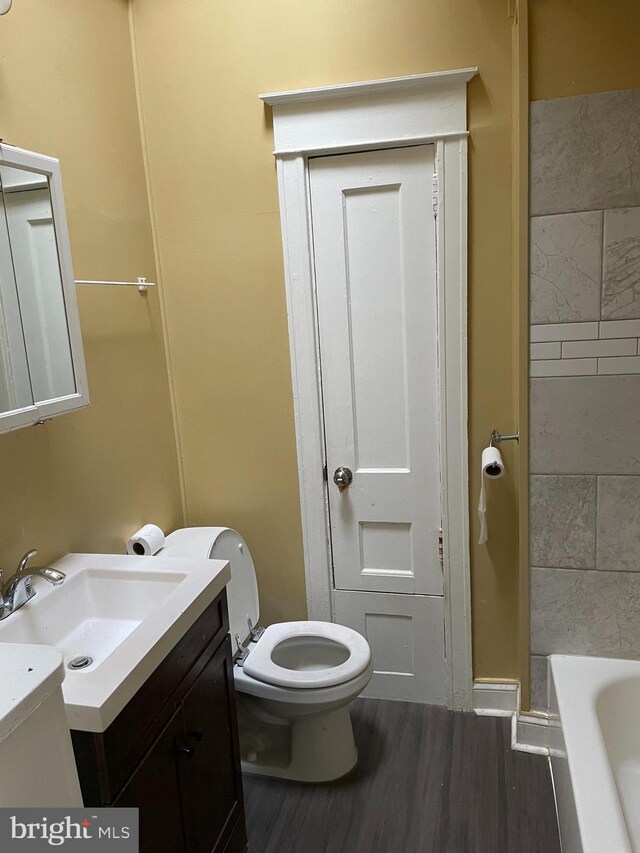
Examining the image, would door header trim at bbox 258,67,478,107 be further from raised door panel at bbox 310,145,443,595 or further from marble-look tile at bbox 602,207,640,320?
marble-look tile at bbox 602,207,640,320

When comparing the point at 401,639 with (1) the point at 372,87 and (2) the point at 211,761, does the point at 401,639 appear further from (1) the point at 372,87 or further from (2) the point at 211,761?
(1) the point at 372,87

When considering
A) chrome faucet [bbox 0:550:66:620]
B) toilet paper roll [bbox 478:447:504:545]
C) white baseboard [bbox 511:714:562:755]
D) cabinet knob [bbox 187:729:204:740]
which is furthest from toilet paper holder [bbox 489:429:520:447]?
chrome faucet [bbox 0:550:66:620]

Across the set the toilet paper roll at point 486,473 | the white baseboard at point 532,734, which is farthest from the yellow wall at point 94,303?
the white baseboard at point 532,734

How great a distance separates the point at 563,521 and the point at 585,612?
31cm

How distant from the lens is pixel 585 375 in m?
1.88

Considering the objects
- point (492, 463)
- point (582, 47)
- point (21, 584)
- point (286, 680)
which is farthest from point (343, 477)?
point (582, 47)

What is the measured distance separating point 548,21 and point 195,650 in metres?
1.92

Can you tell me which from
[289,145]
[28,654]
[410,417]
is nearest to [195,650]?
[28,654]

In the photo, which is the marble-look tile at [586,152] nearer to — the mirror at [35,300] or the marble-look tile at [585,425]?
the marble-look tile at [585,425]

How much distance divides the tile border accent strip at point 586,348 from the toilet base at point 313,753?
1.30 metres

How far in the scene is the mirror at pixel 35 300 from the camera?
1.52 metres

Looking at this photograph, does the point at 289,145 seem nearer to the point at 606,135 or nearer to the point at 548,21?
the point at 548,21

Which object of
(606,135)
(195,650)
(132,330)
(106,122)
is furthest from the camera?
(132,330)

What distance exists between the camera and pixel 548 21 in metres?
1.78
